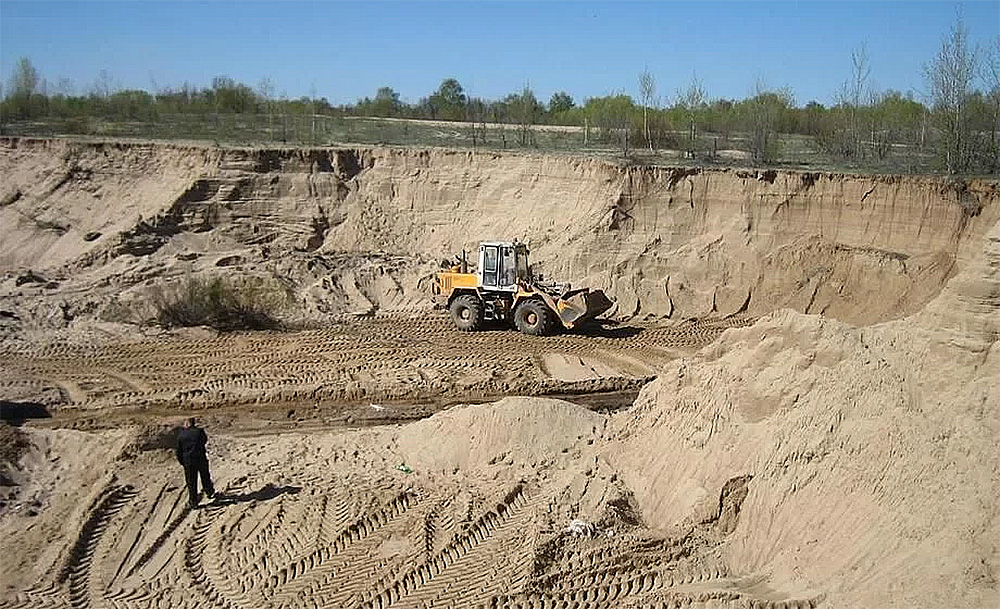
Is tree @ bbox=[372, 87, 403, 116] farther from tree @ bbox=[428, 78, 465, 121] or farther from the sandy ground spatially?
the sandy ground

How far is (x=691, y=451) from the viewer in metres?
10.6

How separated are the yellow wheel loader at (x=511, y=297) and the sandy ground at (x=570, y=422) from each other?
43cm

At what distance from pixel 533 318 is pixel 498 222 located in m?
6.41

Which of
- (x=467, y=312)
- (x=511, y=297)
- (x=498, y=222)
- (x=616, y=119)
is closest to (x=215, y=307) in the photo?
(x=467, y=312)

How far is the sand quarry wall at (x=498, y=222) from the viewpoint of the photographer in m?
21.6

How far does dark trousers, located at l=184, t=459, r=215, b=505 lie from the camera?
10758mm

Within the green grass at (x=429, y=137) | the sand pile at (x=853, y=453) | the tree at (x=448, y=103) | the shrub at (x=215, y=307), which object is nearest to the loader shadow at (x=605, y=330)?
the green grass at (x=429, y=137)

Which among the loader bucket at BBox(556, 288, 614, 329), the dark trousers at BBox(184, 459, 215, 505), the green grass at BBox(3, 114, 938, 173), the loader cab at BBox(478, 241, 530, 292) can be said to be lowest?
the dark trousers at BBox(184, 459, 215, 505)

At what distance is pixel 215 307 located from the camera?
63.9ft

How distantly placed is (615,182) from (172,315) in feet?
35.6

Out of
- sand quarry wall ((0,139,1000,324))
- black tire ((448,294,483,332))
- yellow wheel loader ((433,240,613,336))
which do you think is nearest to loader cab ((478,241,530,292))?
yellow wheel loader ((433,240,613,336))

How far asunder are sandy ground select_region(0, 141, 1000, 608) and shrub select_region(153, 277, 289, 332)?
59 cm

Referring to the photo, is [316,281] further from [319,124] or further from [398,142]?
[319,124]

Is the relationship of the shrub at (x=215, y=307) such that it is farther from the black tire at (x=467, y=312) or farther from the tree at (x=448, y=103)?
the tree at (x=448, y=103)
